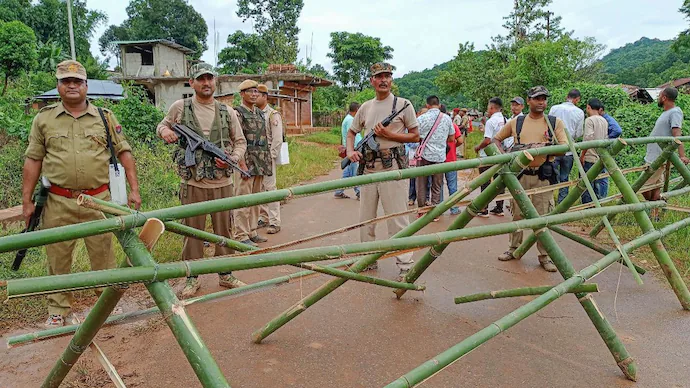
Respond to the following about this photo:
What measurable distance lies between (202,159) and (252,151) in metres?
1.39

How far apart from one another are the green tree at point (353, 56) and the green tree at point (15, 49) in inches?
852

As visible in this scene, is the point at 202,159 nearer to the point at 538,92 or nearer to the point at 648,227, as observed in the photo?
the point at 538,92

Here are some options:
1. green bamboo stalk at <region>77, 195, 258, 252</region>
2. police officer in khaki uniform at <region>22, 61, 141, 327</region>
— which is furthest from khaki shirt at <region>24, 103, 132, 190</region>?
green bamboo stalk at <region>77, 195, 258, 252</region>

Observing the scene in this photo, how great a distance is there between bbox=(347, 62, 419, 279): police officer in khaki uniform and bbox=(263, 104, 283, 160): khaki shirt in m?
1.72

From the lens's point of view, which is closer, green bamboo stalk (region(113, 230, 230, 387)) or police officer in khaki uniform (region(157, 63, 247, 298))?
green bamboo stalk (region(113, 230, 230, 387))

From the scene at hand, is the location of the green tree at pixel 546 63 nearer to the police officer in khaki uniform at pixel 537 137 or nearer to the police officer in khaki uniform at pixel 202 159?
the police officer in khaki uniform at pixel 537 137

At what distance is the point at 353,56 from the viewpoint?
36031 millimetres

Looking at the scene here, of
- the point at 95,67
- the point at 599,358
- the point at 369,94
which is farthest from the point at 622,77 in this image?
the point at 599,358

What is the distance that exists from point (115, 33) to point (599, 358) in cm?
6182

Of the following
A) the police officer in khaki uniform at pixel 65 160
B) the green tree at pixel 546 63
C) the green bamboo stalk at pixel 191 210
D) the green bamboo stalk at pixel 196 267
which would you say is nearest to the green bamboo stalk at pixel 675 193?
the green bamboo stalk at pixel 191 210

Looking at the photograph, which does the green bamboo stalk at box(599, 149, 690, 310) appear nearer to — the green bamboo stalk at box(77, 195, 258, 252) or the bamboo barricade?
the bamboo barricade

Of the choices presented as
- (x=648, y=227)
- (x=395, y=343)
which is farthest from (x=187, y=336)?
(x=648, y=227)

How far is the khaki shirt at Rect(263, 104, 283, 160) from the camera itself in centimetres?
558

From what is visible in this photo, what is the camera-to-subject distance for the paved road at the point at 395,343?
101 inches
